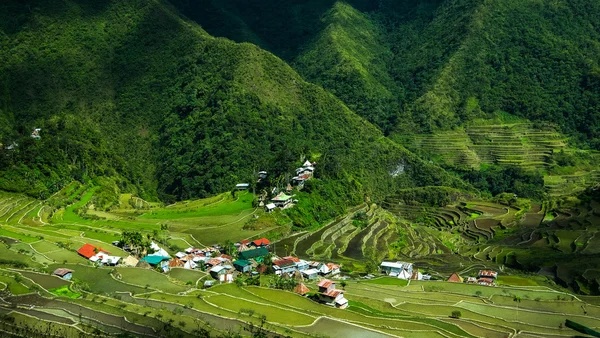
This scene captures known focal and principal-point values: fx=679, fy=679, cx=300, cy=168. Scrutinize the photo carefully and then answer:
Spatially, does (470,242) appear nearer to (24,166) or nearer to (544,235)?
(544,235)

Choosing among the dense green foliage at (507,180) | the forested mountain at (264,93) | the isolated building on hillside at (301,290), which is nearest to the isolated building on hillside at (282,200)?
the forested mountain at (264,93)

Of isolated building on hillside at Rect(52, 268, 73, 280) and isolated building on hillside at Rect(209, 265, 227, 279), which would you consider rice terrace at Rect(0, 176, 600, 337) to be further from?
isolated building on hillside at Rect(52, 268, 73, 280)

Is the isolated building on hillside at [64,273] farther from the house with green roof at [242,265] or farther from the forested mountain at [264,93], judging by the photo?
the forested mountain at [264,93]

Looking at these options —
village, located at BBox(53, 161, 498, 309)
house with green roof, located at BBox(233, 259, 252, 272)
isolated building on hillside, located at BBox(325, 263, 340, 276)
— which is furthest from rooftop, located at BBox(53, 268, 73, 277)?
isolated building on hillside, located at BBox(325, 263, 340, 276)

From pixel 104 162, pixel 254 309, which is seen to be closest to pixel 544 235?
pixel 254 309

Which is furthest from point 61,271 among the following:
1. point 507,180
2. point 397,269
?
point 507,180

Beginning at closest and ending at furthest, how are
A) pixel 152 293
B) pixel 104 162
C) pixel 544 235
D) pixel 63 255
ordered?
pixel 152 293 < pixel 63 255 < pixel 544 235 < pixel 104 162

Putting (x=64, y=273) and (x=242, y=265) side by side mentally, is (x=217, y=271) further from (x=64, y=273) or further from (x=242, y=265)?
(x=64, y=273)
